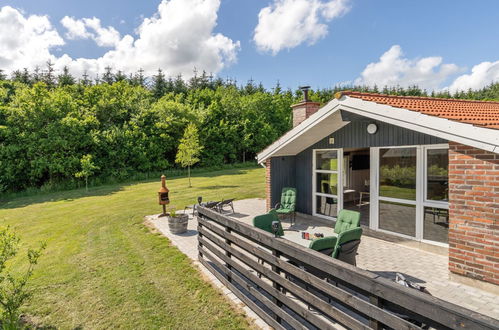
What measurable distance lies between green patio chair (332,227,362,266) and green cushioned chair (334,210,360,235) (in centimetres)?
139

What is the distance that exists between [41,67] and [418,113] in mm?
57998

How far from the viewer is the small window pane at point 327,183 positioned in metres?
8.09

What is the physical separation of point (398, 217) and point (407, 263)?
149 cm

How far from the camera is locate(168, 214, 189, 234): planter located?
25.3 ft

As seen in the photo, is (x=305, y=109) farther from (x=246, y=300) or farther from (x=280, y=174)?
(x=246, y=300)

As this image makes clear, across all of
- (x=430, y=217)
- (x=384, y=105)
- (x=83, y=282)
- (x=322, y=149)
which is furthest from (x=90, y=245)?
(x=430, y=217)

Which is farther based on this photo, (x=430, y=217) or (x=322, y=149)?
(x=322, y=149)

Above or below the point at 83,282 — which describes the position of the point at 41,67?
above

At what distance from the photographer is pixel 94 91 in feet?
90.3

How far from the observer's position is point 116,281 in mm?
5012

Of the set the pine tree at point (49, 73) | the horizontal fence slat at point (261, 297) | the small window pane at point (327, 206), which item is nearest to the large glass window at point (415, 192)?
the small window pane at point (327, 206)

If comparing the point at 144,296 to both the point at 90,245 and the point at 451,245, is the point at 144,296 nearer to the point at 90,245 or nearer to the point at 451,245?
the point at 90,245

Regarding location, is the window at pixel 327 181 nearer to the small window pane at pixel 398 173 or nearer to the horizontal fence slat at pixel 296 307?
the small window pane at pixel 398 173

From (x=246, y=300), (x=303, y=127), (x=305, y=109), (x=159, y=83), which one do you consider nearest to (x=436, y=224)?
(x=303, y=127)
